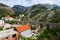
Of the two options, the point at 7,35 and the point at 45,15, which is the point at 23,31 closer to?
the point at 7,35

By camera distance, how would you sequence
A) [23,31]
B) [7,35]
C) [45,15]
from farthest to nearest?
[45,15]
[23,31]
[7,35]

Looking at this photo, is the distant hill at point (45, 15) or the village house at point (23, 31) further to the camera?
the distant hill at point (45, 15)

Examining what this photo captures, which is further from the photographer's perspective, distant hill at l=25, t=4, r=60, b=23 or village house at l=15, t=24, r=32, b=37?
distant hill at l=25, t=4, r=60, b=23

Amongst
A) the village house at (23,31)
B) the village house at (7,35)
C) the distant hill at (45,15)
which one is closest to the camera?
the village house at (7,35)

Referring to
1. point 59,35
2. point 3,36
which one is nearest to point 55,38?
point 59,35

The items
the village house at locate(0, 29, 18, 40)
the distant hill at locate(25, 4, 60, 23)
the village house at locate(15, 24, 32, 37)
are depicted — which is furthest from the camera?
the distant hill at locate(25, 4, 60, 23)

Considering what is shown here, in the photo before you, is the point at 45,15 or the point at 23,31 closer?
the point at 23,31

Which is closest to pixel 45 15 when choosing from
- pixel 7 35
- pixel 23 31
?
pixel 23 31

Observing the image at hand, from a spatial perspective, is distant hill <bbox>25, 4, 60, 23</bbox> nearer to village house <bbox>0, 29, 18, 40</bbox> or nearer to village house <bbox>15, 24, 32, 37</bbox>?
village house <bbox>15, 24, 32, 37</bbox>

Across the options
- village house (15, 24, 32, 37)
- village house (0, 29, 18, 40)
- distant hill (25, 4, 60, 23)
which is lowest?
distant hill (25, 4, 60, 23)

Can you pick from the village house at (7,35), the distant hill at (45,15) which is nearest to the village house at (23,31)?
the village house at (7,35)

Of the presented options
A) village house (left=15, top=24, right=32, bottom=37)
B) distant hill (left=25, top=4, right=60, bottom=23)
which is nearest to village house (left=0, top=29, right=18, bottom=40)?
village house (left=15, top=24, right=32, bottom=37)

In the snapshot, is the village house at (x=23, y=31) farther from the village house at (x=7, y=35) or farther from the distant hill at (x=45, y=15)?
the distant hill at (x=45, y=15)

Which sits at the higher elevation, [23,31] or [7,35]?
[7,35]
